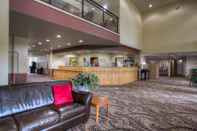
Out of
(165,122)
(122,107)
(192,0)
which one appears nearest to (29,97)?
(122,107)

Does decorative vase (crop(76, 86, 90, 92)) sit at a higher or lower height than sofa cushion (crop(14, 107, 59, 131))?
higher

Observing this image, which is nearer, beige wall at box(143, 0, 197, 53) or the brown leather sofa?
the brown leather sofa

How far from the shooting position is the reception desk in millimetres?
8373

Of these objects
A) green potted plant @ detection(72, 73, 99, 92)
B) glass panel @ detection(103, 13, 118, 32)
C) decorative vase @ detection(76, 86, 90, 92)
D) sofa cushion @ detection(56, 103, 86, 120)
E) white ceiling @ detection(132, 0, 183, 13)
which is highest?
white ceiling @ detection(132, 0, 183, 13)

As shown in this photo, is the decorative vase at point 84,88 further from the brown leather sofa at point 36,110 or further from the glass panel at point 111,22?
the glass panel at point 111,22

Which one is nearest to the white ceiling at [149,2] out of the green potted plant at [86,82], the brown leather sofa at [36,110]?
the green potted plant at [86,82]

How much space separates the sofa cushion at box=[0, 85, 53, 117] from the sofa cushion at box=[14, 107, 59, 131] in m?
0.23

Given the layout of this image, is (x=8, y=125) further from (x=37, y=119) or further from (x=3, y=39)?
(x=3, y=39)

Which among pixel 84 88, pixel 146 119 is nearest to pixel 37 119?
pixel 84 88

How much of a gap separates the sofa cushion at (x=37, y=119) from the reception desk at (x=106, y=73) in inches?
221

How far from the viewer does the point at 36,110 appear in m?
2.51

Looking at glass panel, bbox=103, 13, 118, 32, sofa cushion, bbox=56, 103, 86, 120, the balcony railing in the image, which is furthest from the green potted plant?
glass panel, bbox=103, 13, 118, 32

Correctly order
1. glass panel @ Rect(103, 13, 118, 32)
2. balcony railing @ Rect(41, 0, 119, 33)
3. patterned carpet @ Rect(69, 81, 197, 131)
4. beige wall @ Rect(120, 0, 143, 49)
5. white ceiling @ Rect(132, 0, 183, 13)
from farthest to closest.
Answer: white ceiling @ Rect(132, 0, 183, 13), beige wall @ Rect(120, 0, 143, 49), glass panel @ Rect(103, 13, 118, 32), balcony railing @ Rect(41, 0, 119, 33), patterned carpet @ Rect(69, 81, 197, 131)

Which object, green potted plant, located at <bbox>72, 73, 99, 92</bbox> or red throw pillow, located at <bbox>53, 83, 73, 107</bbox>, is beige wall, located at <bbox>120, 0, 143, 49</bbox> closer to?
green potted plant, located at <bbox>72, 73, 99, 92</bbox>
